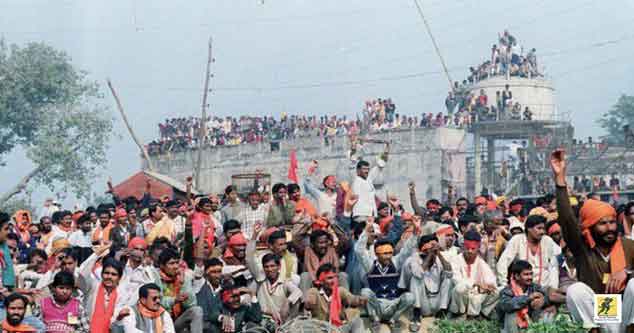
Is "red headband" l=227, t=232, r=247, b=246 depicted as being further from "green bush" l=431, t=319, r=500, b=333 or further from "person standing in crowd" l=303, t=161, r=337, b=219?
"person standing in crowd" l=303, t=161, r=337, b=219

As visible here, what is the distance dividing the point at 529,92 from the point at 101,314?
29.7 metres

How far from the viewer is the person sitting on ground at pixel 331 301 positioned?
12805mm

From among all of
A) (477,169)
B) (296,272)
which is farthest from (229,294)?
(477,169)

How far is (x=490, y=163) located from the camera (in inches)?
1315

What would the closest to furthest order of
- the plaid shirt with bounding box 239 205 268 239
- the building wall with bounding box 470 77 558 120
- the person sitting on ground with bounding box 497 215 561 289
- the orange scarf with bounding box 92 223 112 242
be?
the person sitting on ground with bounding box 497 215 561 289, the plaid shirt with bounding box 239 205 268 239, the orange scarf with bounding box 92 223 112 242, the building wall with bounding box 470 77 558 120

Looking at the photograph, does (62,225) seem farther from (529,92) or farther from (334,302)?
(529,92)

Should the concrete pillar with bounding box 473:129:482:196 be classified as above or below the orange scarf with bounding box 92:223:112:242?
above

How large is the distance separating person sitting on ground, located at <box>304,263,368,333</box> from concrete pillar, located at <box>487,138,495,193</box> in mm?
18802

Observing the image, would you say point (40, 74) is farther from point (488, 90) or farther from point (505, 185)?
point (505, 185)

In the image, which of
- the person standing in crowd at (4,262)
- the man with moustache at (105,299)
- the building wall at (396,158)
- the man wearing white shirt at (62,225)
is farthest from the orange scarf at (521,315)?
the building wall at (396,158)

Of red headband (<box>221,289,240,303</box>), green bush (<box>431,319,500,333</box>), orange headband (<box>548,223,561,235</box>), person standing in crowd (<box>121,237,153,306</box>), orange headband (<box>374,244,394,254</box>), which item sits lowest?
green bush (<box>431,319,500,333</box>)

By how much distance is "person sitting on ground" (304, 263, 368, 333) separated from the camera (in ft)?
42.0

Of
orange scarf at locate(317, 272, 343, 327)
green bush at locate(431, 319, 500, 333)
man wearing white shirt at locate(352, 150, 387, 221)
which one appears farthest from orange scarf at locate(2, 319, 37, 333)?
man wearing white shirt at locate(352, 150, 387, 221)

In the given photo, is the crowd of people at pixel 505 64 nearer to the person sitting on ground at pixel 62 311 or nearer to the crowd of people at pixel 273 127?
the crowd of people at pixel 273 127
